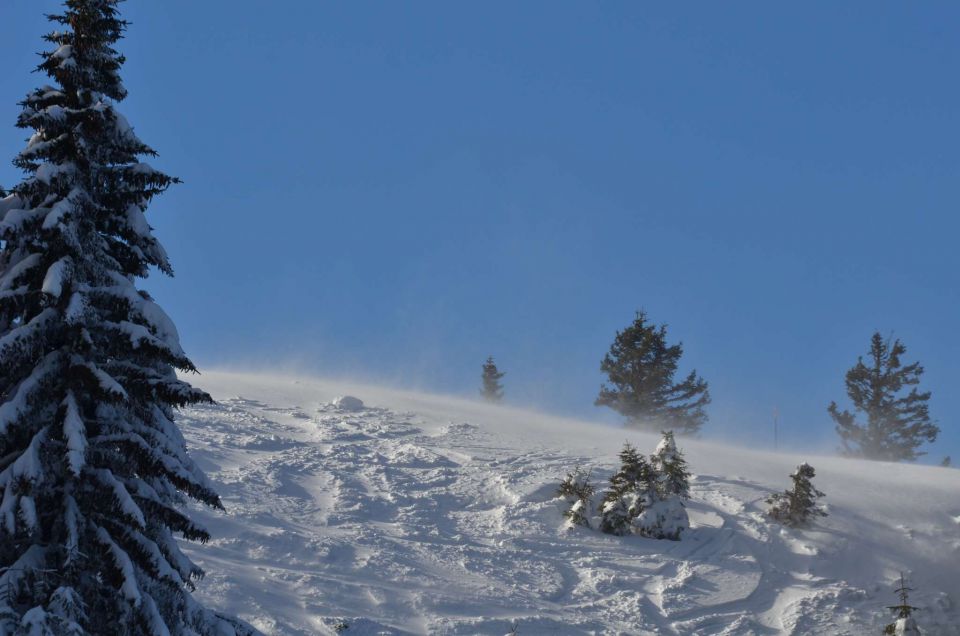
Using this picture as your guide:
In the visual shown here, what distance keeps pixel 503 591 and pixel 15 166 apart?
1514 centimetres

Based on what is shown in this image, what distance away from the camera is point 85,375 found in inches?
353

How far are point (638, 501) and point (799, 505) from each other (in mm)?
5430

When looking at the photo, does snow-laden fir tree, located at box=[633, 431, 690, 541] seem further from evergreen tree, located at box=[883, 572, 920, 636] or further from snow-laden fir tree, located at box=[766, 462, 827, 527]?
evergreen tree, located at box=[883, 572, 920, 636]

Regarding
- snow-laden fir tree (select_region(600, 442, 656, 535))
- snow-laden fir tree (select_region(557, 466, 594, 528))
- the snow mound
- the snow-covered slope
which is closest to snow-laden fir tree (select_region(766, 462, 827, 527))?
the snow-covered slope

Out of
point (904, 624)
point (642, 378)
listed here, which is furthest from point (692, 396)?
point (904, 624)

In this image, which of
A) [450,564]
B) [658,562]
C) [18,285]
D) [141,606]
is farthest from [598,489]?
[18,285]

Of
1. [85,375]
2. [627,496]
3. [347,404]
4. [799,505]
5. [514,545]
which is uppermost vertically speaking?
[85,375]

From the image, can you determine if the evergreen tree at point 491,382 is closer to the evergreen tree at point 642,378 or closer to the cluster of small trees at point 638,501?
the evergreen tree at point 642,378

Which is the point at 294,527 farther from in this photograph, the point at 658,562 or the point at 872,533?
the point at 872,533

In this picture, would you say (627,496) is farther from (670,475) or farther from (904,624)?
(904,624)

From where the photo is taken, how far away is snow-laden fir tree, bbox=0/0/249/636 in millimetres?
8609

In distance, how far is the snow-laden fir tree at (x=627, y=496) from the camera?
24438mm

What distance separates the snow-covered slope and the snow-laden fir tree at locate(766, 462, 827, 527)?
0.53 meters

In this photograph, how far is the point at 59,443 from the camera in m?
8.90
